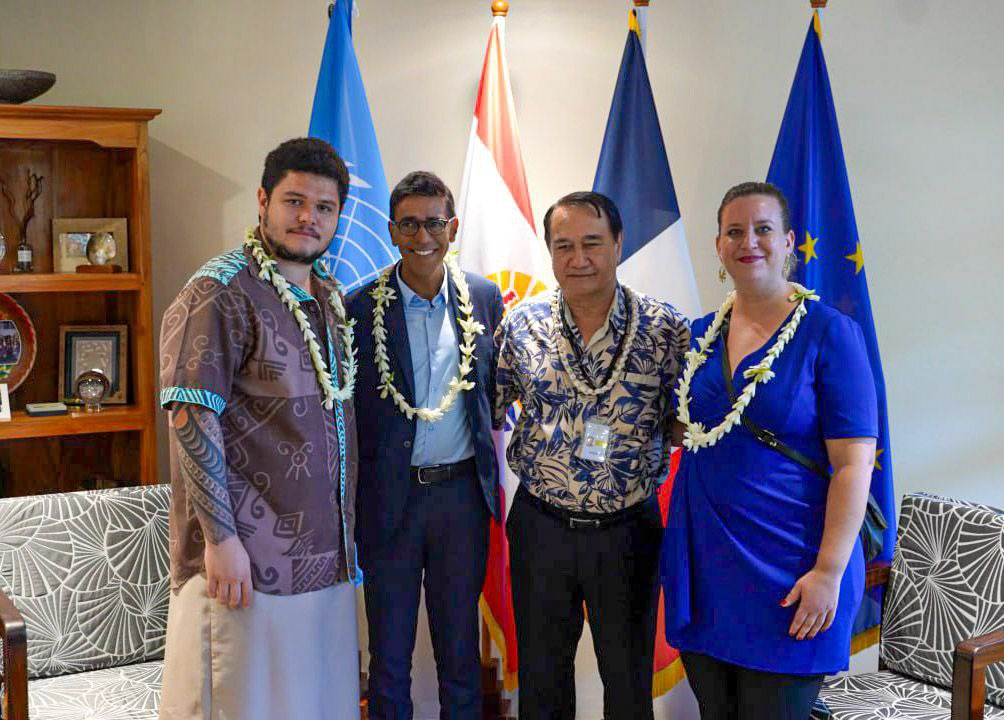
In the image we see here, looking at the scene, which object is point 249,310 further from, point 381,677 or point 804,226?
point 804,226

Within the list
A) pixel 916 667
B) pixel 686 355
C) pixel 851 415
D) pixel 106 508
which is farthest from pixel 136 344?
pixel 916 667

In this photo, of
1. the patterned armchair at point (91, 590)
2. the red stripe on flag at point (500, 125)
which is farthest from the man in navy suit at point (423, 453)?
the red stripe on flag at point (500, 125)

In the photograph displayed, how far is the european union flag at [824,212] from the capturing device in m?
2.91

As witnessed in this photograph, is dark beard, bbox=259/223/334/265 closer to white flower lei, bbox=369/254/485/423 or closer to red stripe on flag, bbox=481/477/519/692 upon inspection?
white flower lei, bbox=369/254/485/423

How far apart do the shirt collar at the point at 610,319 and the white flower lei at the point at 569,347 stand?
0.02 m

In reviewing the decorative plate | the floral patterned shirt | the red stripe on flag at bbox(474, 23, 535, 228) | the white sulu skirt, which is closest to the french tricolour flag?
the red stripe on flag at bbox(474, 23, 535, 228)

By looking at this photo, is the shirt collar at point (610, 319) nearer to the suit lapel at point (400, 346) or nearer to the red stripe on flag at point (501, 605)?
the suit lapel at point (400, 346)

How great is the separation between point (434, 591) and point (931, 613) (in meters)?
1.29

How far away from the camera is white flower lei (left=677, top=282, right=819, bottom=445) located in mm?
1872

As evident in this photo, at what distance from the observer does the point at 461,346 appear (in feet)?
7.66

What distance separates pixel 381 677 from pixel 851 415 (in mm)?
1363

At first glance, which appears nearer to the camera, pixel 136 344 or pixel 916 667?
pixel 916 667

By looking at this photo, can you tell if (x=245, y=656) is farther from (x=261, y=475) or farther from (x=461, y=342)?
(x=461, y=342)

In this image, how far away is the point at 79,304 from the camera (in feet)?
9.76
